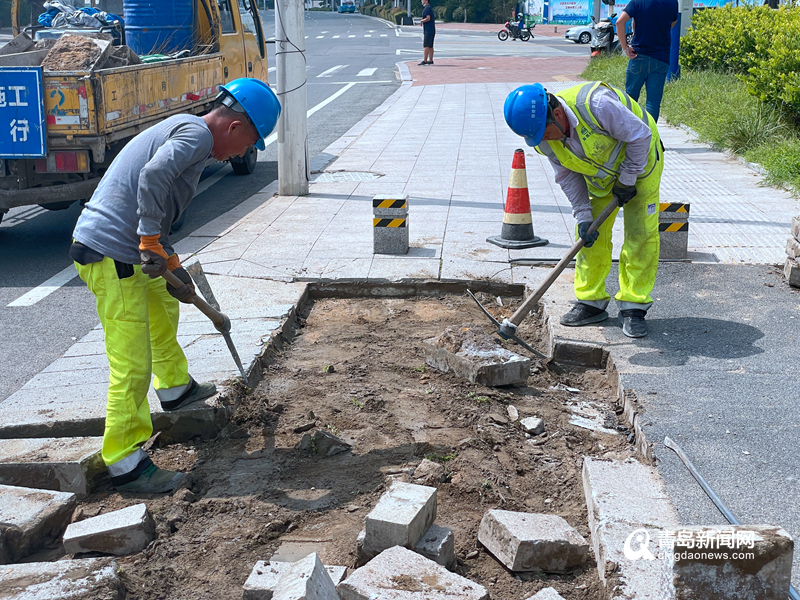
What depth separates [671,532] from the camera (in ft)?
8.62

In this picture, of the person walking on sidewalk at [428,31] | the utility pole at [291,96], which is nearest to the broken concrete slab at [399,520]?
the utility pole at [291,96]

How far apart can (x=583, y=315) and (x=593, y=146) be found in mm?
1164

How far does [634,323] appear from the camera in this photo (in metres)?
5.14

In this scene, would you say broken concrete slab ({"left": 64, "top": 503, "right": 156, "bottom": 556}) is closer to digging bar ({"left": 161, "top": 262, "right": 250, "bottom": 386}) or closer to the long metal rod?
digging bar ({"left": 161, "top": 262, "right": 250, "bottom": 386})

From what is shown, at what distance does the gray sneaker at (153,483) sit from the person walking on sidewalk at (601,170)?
2.69m

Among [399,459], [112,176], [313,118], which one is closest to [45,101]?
[112,176]

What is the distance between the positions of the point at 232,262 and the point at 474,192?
10.9ft

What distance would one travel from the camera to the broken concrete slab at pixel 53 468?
11.8 feet

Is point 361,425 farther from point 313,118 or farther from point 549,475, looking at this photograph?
point 313,118

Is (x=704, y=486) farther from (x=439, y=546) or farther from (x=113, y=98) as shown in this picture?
(x=113, y=98)

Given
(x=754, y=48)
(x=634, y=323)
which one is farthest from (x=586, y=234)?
(x=754, y=48)

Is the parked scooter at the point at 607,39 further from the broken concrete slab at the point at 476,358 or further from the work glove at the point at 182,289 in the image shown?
the work glove at the point at 182,289

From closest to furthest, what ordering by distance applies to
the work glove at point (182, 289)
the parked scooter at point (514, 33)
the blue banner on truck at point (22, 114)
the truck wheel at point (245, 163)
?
1. the work glove at point (182, 289)
2. the blue banner on truck at point (22, 114)
3. the truck wheel at point (245, 163)
4. the parked scooter at point (514, 33)

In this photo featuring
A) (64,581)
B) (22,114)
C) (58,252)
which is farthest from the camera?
(58,252)
